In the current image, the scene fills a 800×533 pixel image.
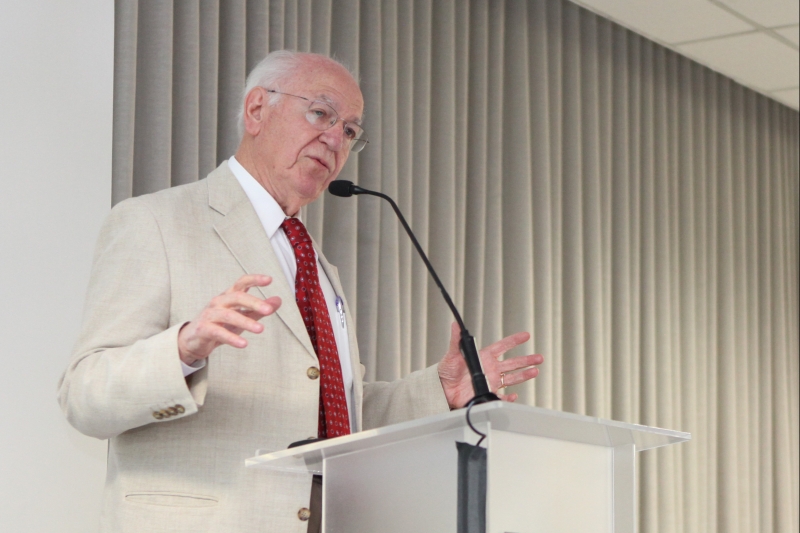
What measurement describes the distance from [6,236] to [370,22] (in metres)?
1.78

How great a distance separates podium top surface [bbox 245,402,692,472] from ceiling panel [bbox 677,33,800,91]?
3493mm

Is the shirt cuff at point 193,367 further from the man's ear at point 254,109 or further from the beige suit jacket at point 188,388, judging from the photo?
the man's ear at point 254,109

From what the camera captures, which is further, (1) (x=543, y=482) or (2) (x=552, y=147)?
(2) (x=552, y=147)

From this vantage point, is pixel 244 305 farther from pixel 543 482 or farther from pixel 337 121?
pixel 337 121

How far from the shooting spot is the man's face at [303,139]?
237 centimetres

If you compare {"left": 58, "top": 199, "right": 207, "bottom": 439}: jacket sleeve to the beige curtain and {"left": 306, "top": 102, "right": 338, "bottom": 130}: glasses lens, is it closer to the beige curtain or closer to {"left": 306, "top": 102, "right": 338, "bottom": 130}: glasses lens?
{"left": 306, "top": 102, "right": 338, "bottom": 130}: glasses lens

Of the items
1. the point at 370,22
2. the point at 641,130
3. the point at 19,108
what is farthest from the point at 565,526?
the point at 641,130

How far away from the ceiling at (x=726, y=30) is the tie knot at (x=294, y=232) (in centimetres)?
253

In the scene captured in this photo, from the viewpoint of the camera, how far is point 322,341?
2.16 meters

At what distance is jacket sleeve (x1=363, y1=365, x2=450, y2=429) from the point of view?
235 centimetres

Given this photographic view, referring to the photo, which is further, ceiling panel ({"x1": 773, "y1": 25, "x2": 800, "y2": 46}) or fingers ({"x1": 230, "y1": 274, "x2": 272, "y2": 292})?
ceiling panel ({"x1": 773, "y1": 25, "x2": 800, "y2": 46})

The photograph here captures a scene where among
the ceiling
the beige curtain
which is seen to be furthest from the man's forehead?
the ceiling

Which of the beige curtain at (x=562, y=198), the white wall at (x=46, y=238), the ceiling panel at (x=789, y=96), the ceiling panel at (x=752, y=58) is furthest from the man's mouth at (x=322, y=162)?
the ceiling panel at (x=789, y=96)

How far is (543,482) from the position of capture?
5.33 ft
